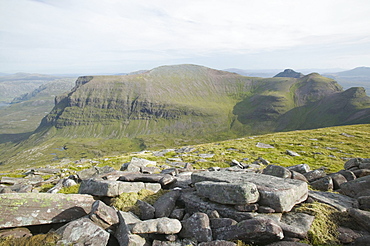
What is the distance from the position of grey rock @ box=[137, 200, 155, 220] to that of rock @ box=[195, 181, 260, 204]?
3508mm

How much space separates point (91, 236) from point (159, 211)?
3.80m

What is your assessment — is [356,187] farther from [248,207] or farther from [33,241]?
[33,241]

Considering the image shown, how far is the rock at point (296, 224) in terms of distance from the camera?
998cm

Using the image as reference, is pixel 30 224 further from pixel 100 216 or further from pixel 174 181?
pixel 174 181

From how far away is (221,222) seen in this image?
1088cm

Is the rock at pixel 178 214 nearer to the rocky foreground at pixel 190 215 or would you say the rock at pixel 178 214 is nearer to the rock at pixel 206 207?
the rocky foreground at pixel 190 215

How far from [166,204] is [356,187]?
13989 mm

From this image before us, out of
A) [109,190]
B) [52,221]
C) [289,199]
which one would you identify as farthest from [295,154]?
[52,221]

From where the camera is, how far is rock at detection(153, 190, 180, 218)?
481 inches

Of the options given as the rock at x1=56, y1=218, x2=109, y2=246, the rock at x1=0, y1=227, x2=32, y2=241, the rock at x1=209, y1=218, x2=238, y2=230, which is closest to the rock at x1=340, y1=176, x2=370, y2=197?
the rock at x1=209, y1=218, x2=238, y2=230

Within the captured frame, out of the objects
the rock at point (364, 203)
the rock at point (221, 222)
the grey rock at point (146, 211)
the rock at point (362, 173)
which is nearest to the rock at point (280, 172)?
the rock at point (364, 203)

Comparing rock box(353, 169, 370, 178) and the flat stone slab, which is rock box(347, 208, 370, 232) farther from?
rock box(353, 169, 370, 178)

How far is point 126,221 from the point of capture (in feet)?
35.9

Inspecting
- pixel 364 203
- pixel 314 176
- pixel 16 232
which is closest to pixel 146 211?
pixel 16 232
